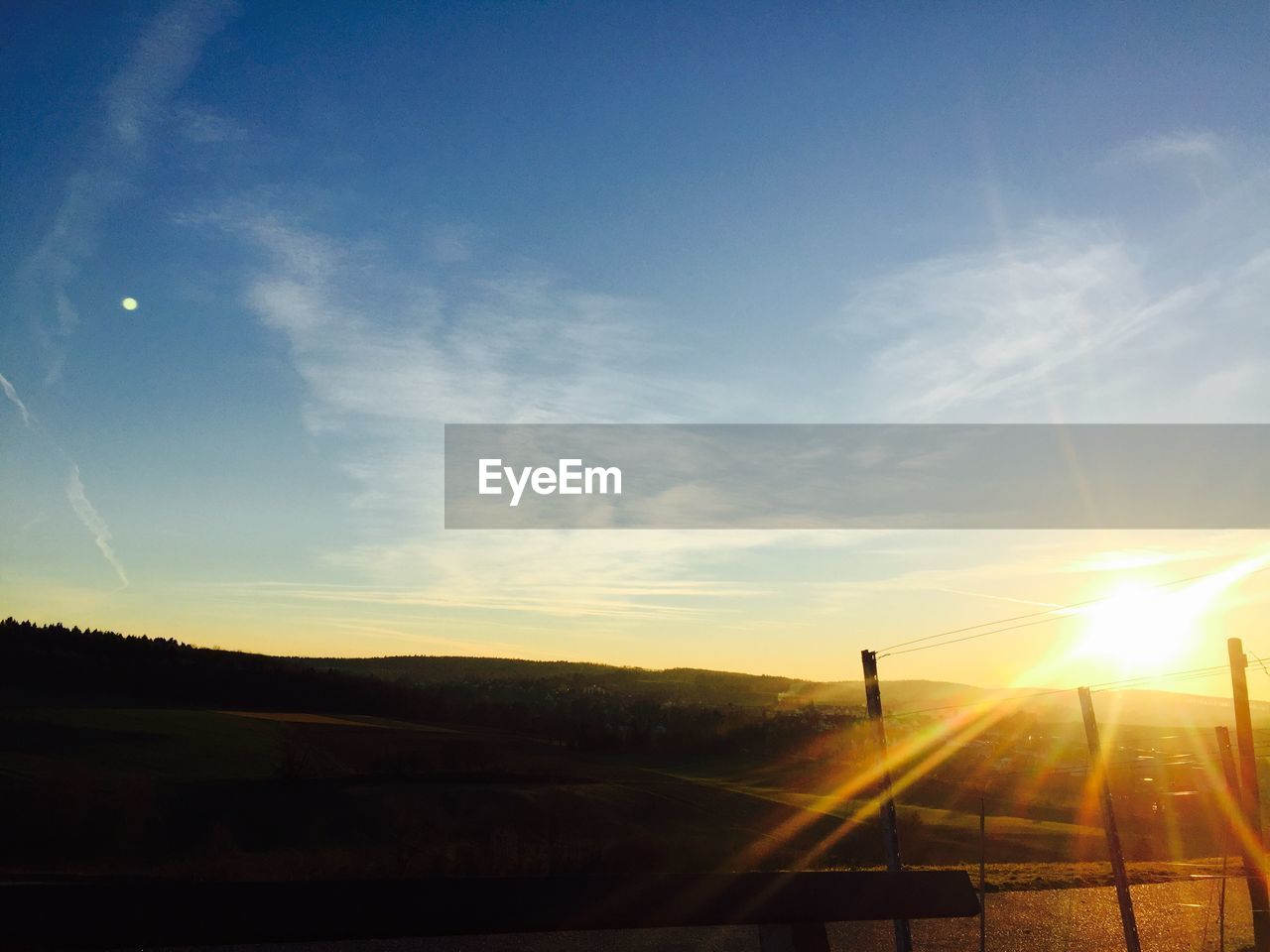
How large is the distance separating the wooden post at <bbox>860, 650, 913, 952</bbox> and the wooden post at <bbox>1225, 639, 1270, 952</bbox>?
9203mm

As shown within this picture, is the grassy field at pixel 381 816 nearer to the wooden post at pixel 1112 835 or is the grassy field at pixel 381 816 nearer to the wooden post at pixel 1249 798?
the wooden post at pixel 1112 835

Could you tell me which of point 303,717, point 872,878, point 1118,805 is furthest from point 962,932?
point 303,717

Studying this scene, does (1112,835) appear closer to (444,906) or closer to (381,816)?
(444,906)

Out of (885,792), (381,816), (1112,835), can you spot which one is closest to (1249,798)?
(1112,835)

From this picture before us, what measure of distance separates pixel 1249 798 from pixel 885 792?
974 cm

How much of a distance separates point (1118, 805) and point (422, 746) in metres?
65.1

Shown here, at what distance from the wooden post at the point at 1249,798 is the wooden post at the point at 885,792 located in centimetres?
920

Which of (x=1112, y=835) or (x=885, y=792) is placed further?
(x=1112, y=835)

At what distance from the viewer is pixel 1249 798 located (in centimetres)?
2495

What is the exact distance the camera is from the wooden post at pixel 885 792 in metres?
25.1

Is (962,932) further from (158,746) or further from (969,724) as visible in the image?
(969,724)

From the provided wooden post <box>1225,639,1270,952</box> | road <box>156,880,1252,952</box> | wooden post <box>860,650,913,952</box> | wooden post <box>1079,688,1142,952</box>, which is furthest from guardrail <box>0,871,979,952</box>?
wooden post <box>1079,688,1142,952</box>

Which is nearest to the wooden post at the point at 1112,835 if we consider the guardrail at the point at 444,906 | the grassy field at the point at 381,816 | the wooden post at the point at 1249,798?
the wooden post at the point at 1249,798

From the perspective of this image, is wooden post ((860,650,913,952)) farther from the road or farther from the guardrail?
the guardrail
